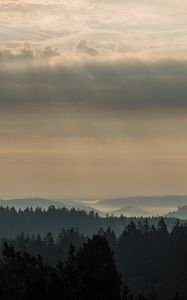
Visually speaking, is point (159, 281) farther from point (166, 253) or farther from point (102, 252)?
point (102, 252)

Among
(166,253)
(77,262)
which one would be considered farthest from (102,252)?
(166,253)

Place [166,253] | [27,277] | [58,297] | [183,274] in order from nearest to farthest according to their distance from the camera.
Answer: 1. [58,297]
2. [27,277]
3. [183,274]
4. [166,253]

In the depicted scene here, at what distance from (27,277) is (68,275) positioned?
170 inches

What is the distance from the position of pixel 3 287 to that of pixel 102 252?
12.8 m

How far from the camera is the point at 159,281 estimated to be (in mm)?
179750

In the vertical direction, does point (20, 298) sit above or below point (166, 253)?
below

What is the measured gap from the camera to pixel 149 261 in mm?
195500

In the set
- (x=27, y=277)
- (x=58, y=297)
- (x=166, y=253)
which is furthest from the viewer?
(x=166, y=253)

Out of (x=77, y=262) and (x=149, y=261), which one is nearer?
(x=77, y=262)

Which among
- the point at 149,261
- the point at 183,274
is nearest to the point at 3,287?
the point at 183,274

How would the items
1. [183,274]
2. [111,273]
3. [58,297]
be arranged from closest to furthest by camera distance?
[58,297] < [111,273] < [183,274]

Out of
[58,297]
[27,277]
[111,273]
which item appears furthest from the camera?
[111,273]

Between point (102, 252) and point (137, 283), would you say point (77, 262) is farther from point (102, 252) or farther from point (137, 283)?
point (137, 283)

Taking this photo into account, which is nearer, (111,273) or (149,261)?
(111,273)
